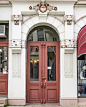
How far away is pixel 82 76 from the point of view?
289 inches

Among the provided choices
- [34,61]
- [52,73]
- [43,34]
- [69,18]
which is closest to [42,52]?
[34,61]

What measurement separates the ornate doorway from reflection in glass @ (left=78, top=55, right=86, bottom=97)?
40.6 inches

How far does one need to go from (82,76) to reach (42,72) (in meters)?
1.90

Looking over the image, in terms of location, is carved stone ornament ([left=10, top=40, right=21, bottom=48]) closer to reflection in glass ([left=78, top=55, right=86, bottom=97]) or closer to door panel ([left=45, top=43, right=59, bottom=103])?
door panel ([left=45, top=43, right=59, bottom=103])

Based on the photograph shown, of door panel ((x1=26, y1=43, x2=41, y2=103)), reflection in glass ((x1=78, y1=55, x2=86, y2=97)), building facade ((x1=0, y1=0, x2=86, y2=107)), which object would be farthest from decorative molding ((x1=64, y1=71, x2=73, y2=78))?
door panel ((x1=26, y1=43, x2=41, y2=103))

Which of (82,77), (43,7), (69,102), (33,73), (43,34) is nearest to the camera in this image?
(69,102)

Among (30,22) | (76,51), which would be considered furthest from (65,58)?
(30,22)

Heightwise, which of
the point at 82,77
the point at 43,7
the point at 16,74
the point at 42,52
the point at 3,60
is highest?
the point at 43,7

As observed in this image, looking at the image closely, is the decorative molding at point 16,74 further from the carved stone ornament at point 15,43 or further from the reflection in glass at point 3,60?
the carved stone ornament at point 15,43

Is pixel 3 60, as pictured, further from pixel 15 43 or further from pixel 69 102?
pixel 69 102

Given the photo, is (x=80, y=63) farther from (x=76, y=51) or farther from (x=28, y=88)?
Answer: (x=28, y=88)

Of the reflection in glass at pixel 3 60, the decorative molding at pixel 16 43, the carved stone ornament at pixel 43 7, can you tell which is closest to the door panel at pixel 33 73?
the decorative molding at pixel 16 43

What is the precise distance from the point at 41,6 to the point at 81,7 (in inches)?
73.6

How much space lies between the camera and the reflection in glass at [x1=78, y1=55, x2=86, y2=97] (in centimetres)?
729
